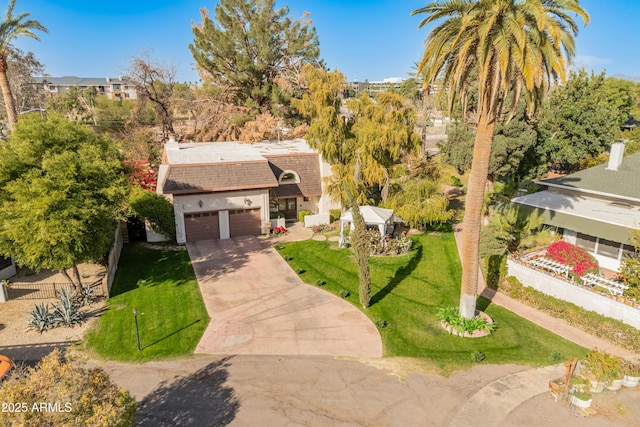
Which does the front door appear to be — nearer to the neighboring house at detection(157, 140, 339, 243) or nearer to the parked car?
the neighboring house at detection(157, 140, 339, 243)

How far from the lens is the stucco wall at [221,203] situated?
27595 millimetres

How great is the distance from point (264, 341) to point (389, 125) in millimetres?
16194

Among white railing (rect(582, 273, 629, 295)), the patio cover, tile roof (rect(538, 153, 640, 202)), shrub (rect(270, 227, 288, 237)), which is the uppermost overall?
tile roof (rect(538, 153, 640, 202))

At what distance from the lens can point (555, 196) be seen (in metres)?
26.0

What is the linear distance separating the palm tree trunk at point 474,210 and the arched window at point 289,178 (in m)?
16.9

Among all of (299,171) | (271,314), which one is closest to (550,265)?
(271,314)

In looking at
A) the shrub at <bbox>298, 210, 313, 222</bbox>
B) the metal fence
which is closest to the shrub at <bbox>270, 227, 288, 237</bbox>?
the shrub at <bbox>298, 210, 313, 222</bbox>

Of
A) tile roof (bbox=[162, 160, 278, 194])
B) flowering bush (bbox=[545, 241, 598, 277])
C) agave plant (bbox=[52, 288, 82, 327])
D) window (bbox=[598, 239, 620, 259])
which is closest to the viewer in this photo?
agave plant (bbox=[52, 288, 82, 327])

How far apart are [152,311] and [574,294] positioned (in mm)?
19850

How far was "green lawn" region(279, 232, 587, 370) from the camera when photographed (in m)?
16.4

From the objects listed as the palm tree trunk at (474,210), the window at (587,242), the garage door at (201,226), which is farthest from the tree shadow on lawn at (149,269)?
the window at (587,242)

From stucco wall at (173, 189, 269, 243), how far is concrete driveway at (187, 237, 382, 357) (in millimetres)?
3152

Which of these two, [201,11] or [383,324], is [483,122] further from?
[201,11]

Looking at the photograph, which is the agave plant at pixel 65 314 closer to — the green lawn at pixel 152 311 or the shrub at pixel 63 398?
the green lawn at pixel 152 311
